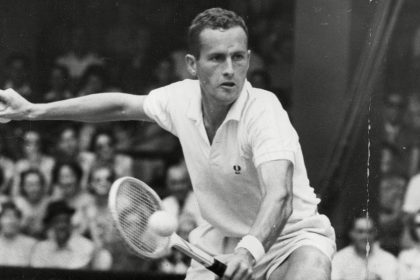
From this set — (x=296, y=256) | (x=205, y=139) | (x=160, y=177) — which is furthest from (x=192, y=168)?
(x=160, y=177)

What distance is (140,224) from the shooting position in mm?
4246

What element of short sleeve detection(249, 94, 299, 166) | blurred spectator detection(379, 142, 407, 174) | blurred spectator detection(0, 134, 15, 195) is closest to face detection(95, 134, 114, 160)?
blurred spectator detection(0, 134, 15, 195)

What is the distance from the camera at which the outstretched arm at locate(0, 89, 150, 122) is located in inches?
193

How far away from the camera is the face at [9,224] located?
21.2 ft

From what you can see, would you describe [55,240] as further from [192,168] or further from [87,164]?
[192,168]

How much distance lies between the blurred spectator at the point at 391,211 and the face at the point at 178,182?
1.12 m

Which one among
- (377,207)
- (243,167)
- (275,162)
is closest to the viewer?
(275,162)

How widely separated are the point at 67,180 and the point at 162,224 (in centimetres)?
264

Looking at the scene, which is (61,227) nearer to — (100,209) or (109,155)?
(100,209)

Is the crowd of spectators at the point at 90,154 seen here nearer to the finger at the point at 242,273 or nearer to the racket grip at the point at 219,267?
the racket grip at the point at 219,267

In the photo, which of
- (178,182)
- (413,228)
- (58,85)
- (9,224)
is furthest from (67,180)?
(413,228)

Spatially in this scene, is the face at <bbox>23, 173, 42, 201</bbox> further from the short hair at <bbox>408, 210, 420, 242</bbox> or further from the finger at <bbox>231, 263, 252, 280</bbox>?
the finger at <bbox>231, 263, 252, 280</bbox>

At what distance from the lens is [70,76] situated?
21.4 feet

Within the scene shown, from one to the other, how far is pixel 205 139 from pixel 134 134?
199cm
